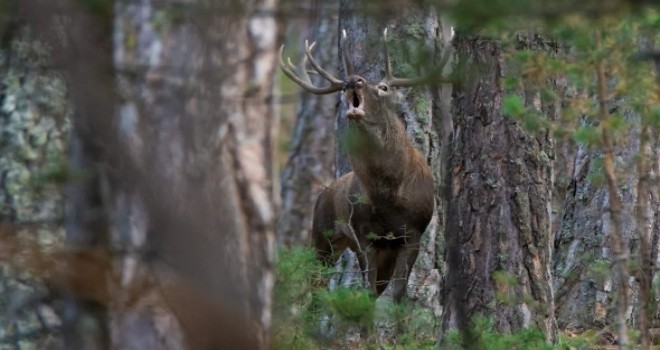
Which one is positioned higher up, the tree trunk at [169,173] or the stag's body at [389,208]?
the tree trunk at [169,173]

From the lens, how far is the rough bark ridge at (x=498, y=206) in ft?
29.5

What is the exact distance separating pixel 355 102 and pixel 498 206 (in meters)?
2.78

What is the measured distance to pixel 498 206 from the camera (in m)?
9.05

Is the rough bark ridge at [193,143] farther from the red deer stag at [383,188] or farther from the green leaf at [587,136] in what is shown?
the red deer stag at [383,188]

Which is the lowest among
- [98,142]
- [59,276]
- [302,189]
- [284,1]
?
[302,189]

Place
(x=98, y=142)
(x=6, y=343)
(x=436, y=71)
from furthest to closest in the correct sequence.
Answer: (x=6, y=343)
(x=436, y=71)
(x=98, y=142)

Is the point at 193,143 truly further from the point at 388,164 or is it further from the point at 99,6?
the point at 388,164

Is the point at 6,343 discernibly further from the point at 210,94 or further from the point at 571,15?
the point at 571,15

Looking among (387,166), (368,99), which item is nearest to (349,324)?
(368,99)

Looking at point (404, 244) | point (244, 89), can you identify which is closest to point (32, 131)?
point (244, 89)

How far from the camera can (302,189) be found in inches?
832

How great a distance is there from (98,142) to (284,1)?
0.88 meters

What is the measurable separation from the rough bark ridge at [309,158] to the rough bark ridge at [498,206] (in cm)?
1184

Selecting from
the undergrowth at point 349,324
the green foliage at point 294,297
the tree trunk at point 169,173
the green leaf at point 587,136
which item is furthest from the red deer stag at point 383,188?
the tree trunk at point 169,173
